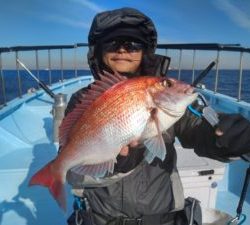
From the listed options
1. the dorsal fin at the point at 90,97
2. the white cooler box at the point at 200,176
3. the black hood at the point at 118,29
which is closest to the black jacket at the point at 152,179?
the dorsal fin at the point at 90,97

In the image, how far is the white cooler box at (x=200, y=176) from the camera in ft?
9.52

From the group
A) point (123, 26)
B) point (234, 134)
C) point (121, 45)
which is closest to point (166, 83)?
point (234, 134)

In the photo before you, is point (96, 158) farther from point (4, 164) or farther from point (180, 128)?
point (4, 164)

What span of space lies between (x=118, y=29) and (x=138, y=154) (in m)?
0.77

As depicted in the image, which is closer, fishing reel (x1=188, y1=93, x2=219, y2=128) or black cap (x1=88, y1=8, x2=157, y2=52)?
fishing reel (x1=188, y1=93, x2=219, y2=128)

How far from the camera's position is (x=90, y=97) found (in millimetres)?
1724

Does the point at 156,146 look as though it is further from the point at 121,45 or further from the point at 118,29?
the point at 118,29

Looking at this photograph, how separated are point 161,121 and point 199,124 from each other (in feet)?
1.57

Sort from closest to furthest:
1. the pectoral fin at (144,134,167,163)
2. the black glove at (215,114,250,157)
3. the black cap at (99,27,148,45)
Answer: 1. the pectoral fin at (144,134,167,163)
2. the black glove at (215,114,250,157)
3. the black cap at (99,27,148,45)

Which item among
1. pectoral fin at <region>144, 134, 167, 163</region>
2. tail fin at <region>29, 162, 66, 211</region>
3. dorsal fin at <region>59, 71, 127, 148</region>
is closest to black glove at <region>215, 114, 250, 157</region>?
pectoral fin at <region>144, 134, 167, 163</region>

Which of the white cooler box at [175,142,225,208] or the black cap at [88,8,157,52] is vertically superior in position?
the black cap at [88,8,157,52]

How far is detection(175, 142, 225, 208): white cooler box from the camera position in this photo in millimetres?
2902

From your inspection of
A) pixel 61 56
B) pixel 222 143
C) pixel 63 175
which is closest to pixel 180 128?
pixel 222 143

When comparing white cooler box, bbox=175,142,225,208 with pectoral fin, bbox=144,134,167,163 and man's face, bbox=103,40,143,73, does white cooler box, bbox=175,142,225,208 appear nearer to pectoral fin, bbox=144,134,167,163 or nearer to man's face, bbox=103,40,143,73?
man's face, bbox=103,40,143,73
